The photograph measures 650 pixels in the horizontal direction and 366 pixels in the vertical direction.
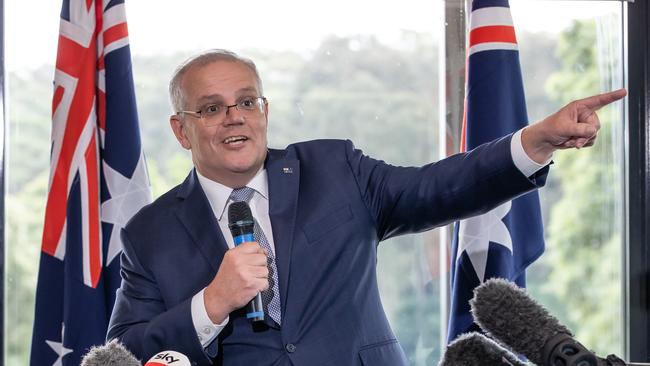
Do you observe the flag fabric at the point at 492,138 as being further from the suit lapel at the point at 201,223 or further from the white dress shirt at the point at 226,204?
the suit lapel at the point at 201,223

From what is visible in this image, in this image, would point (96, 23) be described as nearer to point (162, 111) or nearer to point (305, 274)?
point (162, 111)

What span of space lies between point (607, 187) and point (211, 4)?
2.18 meters

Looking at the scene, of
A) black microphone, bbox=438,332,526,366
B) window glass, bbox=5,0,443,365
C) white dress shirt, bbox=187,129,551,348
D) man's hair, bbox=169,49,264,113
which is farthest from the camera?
window glass, bbox=5,0,443,365

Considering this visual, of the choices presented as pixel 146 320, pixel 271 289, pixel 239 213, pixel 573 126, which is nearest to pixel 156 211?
pixel 146 320

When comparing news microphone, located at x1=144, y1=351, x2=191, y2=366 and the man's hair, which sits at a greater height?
the man's hair

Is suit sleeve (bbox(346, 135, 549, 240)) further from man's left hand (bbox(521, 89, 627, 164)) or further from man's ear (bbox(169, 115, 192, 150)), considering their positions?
man's ear (bbox(169, 115, 192, 150))

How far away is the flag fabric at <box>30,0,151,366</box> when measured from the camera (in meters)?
3.27

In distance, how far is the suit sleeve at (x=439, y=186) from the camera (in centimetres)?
217

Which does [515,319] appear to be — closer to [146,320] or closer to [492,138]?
[146,320]

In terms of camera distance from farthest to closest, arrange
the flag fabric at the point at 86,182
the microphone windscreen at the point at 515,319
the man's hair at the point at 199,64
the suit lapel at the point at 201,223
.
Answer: the flag fabric at the point at 86,182 → the man's hair at the point at 199,64 → the suit lapel at the point at 201,223 → the microphone windscreen at the point at 515,319

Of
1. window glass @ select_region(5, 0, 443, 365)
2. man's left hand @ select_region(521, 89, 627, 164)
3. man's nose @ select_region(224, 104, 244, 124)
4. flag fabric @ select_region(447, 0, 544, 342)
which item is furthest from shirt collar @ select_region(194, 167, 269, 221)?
window glass @ select_region(5, 0, 443, 365)

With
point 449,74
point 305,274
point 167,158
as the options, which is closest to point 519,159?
point 305,274

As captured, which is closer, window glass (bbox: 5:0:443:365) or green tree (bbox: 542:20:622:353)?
window glass (bbox: 5:0:443:365)

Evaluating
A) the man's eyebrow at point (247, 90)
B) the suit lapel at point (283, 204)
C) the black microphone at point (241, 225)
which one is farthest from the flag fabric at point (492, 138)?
the black microphone at point (241, 225)
